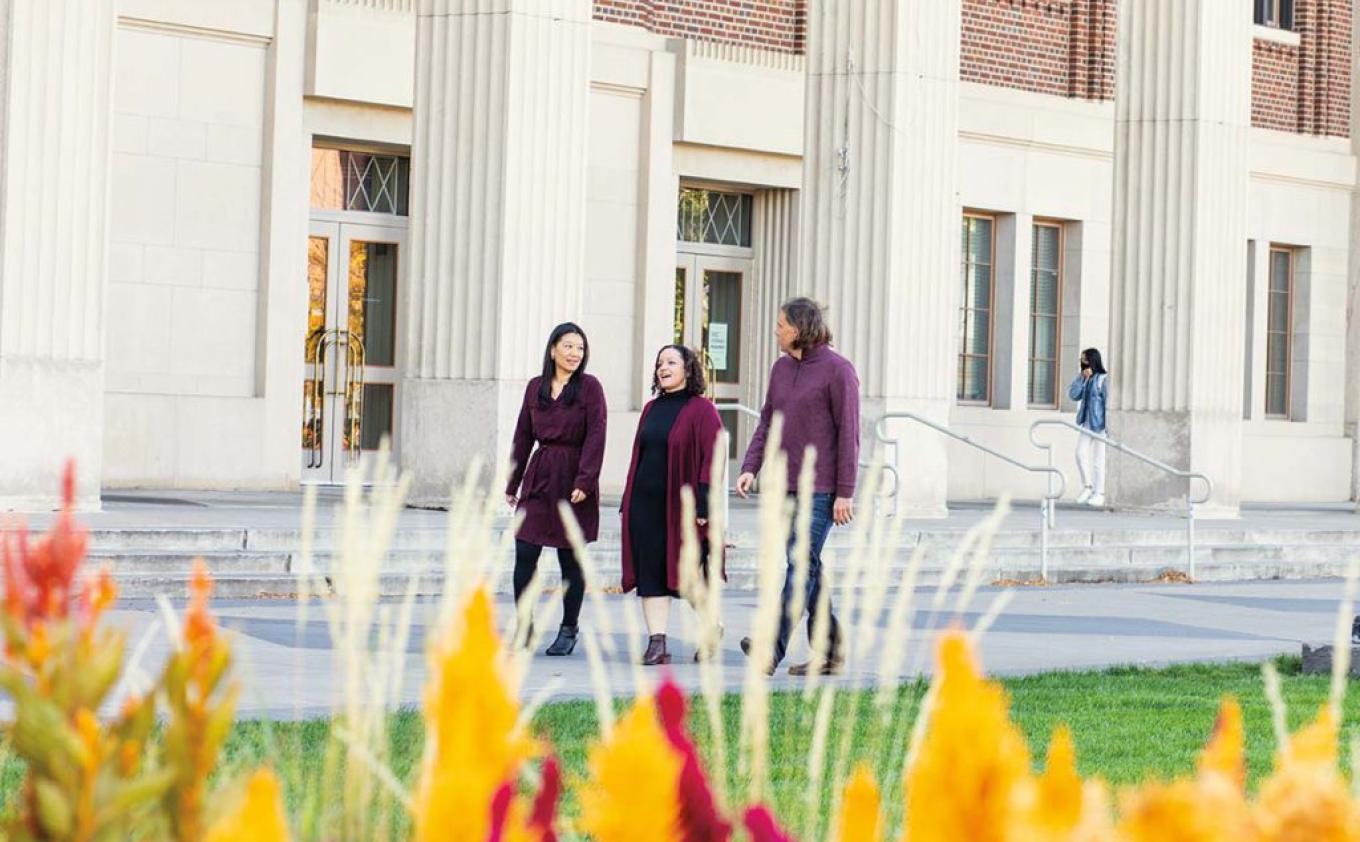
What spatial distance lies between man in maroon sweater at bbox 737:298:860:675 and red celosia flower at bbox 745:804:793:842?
9.18 m

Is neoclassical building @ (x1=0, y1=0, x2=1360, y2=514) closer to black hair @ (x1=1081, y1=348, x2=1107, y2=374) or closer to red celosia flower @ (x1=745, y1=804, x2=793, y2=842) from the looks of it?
black hair @ (x1=1081, y1=348, x2=1107, y2=374)

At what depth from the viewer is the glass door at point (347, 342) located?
22281mm

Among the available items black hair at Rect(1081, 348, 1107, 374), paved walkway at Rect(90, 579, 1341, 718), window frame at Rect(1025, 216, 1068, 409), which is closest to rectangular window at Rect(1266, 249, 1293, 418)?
window frame at Rect(1025, 216, 1068, 409)

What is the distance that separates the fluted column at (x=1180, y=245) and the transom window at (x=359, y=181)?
7872mm

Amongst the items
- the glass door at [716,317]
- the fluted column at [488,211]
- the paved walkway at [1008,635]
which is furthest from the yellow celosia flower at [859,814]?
the glass door at [716,317]

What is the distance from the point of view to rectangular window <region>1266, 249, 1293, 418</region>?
31062 mm

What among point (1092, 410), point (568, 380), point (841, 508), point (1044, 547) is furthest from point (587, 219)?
point (841, 508)

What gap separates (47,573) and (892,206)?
64.8ft

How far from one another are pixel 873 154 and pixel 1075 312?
26.3 feet

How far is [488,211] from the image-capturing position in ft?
58.9

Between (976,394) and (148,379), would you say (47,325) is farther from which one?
(976,394)

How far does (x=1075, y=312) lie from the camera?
1120 inches

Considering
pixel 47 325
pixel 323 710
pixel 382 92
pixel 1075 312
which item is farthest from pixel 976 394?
pixel 323 710

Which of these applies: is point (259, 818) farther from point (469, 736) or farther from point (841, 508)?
point (841, 508)
